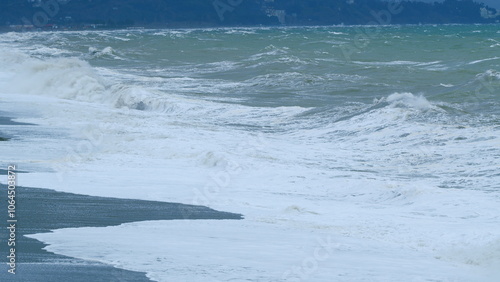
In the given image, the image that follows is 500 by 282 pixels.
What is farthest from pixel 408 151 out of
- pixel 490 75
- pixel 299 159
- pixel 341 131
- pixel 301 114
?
pixel 490 75

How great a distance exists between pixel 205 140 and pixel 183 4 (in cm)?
16060

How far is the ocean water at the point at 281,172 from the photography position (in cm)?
805

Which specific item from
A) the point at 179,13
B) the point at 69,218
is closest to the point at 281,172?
the point at 69,218

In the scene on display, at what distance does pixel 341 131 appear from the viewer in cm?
1747

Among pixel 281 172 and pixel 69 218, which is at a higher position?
pixel 281 172

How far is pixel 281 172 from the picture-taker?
1255 cm

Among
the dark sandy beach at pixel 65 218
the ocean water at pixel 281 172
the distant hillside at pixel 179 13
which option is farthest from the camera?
the distant hillside at pixel 179 13

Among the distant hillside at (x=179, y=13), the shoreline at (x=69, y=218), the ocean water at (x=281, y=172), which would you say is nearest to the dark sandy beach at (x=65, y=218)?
the shoreline at (x=69, y=218)

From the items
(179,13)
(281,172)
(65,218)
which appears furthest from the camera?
(179,13)

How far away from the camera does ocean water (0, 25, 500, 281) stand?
805cm

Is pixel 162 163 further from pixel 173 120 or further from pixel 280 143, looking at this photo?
pixel 173 120

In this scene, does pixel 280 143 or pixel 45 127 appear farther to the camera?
pixel 45 127

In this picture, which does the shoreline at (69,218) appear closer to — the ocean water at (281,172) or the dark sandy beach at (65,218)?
the dark sandy beach at (65,218)

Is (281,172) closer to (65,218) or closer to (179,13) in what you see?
(65,218)
